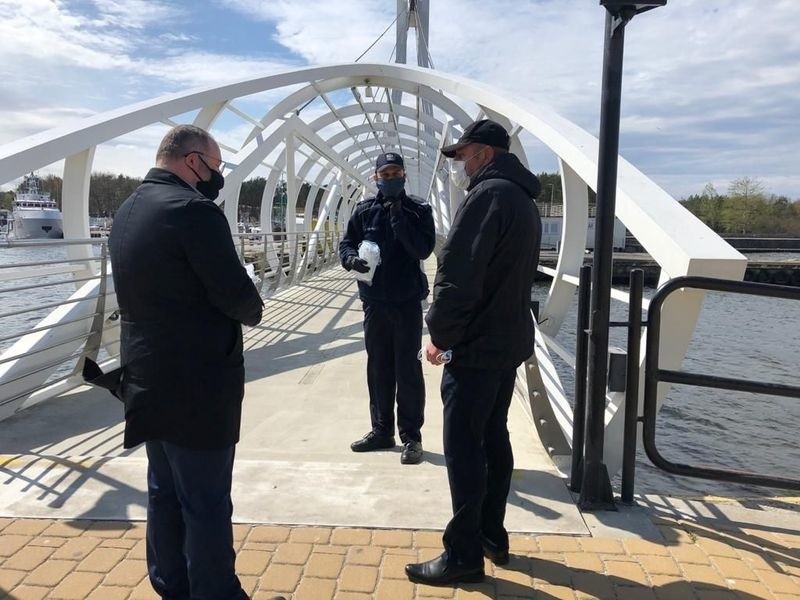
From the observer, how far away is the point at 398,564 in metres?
2.43

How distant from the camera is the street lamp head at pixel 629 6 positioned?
8.25 ft

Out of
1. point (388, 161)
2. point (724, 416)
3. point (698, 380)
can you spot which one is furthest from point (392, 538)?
point (724, 416)

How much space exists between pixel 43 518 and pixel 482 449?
6.72 feet

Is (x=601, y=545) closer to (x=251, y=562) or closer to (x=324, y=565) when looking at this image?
(x=324, y=565)

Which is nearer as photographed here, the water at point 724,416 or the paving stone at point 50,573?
the paving stone at point 50,573

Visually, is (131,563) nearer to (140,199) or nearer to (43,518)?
(43,518)

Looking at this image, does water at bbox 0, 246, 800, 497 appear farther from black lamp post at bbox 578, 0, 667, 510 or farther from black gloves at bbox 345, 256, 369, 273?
black gloves at bbox 345, 256, 369, 273

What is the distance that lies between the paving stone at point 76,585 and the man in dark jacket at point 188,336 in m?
0.52

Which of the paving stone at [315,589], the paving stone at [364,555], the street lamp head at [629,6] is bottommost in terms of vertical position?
the paving stone at [315,589]

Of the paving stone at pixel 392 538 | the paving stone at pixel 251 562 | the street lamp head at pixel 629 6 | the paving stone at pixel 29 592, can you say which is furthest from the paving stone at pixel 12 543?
the street lamp head at pixel 629 6

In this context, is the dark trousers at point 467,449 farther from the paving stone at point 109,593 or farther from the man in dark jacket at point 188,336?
the paving stone at point 109,593

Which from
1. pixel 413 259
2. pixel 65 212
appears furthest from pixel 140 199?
pixel 65 212

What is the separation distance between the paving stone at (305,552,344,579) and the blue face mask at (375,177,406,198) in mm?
2038

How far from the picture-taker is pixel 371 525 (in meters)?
Result: 2.71
